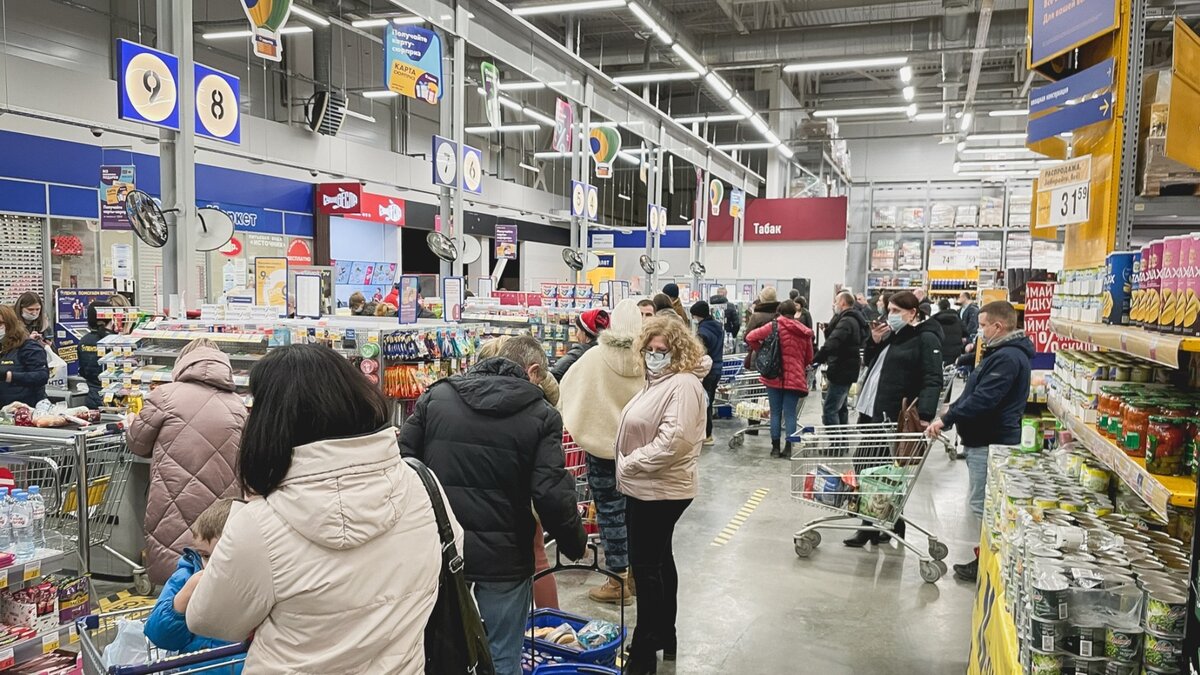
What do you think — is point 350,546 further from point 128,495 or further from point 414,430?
point 128,495

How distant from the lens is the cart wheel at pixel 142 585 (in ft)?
15.4

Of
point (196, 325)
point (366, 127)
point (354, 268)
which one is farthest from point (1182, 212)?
point (366, 127)

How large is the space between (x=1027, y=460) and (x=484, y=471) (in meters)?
2.50

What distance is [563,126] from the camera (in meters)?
11.1

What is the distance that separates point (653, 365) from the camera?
3.73m

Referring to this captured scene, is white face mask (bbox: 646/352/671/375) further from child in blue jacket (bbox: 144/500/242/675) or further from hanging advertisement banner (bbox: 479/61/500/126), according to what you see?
hanging advertisement banner (bbox: 479/61/500/126)

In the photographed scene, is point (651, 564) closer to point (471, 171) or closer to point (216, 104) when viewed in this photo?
point (216, 104)

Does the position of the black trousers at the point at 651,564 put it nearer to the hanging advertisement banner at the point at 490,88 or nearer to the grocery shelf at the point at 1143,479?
the grocery shelf at the point at 1143,479

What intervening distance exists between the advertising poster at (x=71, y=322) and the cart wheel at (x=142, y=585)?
19.3 feet

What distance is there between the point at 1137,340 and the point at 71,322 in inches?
438

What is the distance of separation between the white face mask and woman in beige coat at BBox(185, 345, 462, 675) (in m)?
2.04

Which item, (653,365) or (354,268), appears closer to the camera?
(653,365)

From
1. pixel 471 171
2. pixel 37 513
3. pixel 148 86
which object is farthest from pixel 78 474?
pixel 471 171

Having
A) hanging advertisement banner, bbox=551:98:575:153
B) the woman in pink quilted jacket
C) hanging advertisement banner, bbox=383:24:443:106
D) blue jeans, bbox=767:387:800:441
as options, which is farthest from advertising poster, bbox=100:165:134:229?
blue jeans, bbox=767:387:800:441
